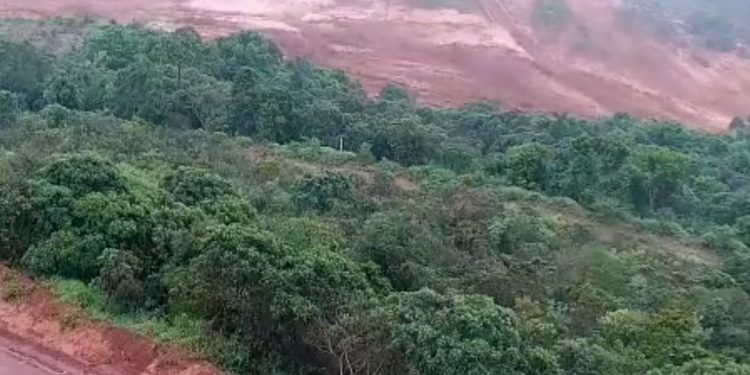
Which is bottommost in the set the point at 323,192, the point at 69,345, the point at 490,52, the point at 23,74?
the point at 69,345

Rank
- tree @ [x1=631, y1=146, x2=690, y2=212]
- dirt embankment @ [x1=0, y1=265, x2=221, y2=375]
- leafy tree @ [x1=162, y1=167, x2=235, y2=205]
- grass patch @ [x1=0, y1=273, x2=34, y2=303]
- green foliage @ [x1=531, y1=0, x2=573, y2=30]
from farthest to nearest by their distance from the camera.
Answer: green foliage @ [x1=531, y1=0, x2=573, y2=30]
tree @ [x1=631, y1=146, x2=690, y2=212]
leafy tree @ [x1=162, y1=167, x2=235, y2=205]
grass patch @ [x1=0, y1=273, x2=34, y2=303]
dirt embankment @ [x1=0, y1=265, x2=221, y2=375]

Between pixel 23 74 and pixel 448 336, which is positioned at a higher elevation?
pixel 448 336

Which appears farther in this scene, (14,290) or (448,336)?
(14,290)

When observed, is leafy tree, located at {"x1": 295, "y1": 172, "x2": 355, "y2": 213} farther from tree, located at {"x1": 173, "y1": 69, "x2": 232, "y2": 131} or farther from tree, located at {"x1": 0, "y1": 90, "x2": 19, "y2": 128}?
tree, located at {"x1": 0, "y1": 90, "x2": 19, "y2": 128}

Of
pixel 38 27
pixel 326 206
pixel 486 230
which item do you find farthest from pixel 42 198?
pixel 38 27

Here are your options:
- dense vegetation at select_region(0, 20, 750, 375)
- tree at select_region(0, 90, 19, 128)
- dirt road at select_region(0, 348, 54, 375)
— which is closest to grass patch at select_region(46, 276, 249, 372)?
dense vegetation at select_region(0, 20, 750, 375)

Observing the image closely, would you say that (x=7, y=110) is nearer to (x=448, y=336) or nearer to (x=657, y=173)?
(x=448, y=336)

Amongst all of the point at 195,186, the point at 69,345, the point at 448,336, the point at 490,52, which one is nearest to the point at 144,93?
the point at 195,186
